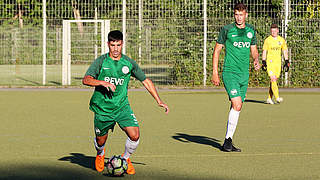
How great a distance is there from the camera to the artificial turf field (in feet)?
26.2

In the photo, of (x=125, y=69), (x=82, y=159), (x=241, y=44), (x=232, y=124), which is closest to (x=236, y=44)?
(x=241, y=44)

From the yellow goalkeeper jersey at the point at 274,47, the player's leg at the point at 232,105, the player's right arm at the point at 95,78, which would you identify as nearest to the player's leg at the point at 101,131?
the player's right arm at the point at 95,78

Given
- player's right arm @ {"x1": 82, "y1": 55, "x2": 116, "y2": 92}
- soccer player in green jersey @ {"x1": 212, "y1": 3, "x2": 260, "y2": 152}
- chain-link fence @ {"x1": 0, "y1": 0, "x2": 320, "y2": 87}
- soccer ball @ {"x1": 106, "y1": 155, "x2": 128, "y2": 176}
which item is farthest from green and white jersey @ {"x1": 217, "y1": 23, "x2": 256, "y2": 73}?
chain-link fence @ {"x1": 0, "y1": 0, "x2": 320, "y2": 87}

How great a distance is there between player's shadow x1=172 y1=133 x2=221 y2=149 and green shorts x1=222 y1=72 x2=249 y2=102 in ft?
2.88

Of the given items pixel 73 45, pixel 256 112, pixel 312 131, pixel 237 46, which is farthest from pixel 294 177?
pixel 73 45

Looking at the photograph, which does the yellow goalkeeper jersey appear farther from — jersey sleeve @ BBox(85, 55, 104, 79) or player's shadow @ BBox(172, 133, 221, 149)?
jersey sleeve @ BBox(85, 55, 104, 79)

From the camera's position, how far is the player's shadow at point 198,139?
1042cm

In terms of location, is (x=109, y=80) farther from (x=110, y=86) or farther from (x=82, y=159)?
(x=82, y=159)

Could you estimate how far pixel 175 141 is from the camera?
34.9 feet

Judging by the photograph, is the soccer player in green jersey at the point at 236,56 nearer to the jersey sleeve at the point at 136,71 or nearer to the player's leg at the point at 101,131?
the jersey sleeve at the point at 136,71

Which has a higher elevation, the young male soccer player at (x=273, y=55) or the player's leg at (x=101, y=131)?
the young male soccer player at (x=273, y=55)

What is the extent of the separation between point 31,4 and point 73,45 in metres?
2.43

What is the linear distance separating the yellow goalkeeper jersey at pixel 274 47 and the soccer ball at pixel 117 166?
9.94 metres

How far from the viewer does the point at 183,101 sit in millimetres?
18422
